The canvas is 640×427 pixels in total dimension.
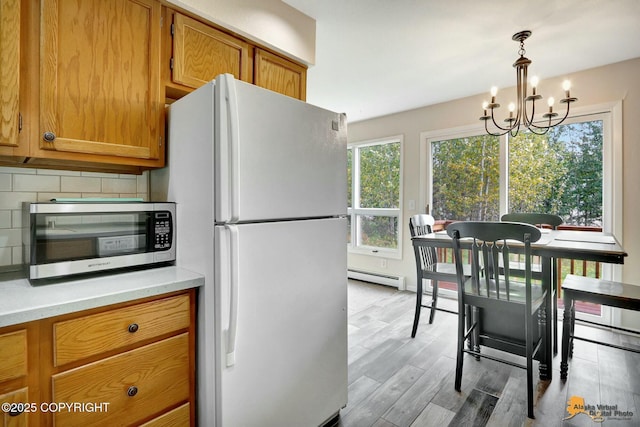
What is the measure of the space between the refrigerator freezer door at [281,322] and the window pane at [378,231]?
285 cm

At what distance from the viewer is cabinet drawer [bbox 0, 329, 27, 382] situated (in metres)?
0.92

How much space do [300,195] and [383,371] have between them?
1481 millimetres

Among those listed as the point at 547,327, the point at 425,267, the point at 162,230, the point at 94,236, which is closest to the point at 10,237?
the point at 94,236

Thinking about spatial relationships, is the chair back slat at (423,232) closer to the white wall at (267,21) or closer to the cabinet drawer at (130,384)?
the white wall at (267,21)

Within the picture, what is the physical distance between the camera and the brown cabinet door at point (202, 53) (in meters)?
1.61

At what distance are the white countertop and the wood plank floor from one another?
119 cm

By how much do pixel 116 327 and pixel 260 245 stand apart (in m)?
0.57

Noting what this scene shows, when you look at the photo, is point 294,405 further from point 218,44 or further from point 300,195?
point 218,44

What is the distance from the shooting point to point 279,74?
2.04 m

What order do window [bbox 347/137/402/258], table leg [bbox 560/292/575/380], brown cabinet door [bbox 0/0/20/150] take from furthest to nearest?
window [bbox 347/137/402/258] < table leg [bbox 560/292/575/380] < brown cabinet door [bbox 0/0/20/150]

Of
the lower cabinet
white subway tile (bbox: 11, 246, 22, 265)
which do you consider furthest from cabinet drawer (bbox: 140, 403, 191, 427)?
white subway tile (bbox: 11, 246, 22, 265)

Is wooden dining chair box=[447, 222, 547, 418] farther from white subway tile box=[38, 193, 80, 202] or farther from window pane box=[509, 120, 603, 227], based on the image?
white subway tile box=[38, 193, 80, 202]

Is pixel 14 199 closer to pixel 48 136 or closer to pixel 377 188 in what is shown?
pixel 48 136

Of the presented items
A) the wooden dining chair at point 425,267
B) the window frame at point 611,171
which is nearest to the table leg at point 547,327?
the wooden dining chair at point 425,267
